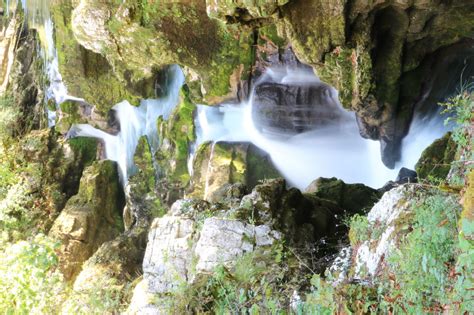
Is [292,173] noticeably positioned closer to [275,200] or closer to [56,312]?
[275,200]

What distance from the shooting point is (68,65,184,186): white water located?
12797mm

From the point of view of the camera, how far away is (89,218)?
1301cm

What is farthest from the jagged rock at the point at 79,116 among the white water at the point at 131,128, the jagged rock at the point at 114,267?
the jagged rock at the point at 114,267

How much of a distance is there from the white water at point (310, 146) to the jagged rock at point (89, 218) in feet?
14.4

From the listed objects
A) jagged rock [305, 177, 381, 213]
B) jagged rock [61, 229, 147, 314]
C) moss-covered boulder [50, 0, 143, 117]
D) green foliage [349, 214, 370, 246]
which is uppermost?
moss-covered boulder [50, 0, 143, 117]

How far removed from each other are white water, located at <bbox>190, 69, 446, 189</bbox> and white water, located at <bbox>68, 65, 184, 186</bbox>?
5.12ft

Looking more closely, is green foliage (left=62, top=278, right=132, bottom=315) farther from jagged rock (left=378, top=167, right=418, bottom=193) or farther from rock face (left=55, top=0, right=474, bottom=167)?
jagged rock (left=378, top=167, right=418, bottom=193)

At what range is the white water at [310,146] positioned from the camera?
1079 cm

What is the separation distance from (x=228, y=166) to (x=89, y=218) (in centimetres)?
483

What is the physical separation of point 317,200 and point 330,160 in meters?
2.52

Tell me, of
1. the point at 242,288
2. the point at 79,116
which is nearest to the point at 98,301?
the point at 242,288

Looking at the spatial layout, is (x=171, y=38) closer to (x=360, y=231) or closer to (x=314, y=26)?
(x=314, y=26)

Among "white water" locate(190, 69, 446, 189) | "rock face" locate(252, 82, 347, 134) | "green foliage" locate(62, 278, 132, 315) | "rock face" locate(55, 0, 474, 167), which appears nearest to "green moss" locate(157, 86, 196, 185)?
"white water" locate(190, 69, 446, 189)

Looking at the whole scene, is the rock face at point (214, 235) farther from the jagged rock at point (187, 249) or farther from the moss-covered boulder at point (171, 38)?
the moss-covered boulder at point (171, 38)
